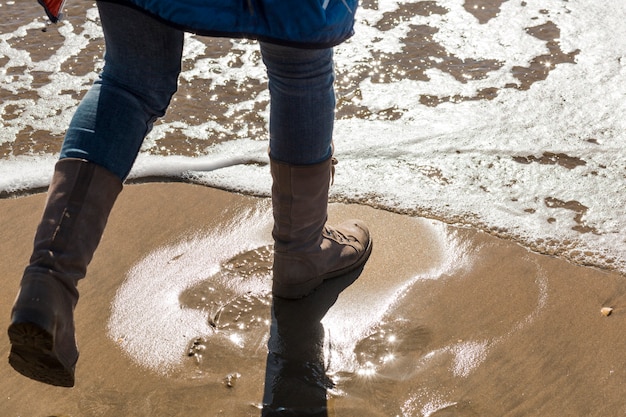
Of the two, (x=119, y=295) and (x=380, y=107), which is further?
(x=380, y=107)

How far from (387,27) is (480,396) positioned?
236cm

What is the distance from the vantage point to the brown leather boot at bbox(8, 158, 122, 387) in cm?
154

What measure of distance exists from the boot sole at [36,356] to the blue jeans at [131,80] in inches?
14.4

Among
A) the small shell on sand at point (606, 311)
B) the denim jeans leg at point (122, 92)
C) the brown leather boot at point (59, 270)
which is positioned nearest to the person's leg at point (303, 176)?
the denim jeans leg at point (122, 92)

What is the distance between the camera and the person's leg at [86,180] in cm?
156

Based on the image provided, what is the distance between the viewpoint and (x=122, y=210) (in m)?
2.56

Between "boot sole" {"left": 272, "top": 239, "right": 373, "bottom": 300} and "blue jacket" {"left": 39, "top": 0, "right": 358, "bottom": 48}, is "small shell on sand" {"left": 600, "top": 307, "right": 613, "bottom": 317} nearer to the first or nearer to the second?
"boot sole" {"left": 272, "top": 239, "right": 373, "bottom": 300}

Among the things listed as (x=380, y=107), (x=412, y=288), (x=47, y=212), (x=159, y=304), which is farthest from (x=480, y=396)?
(x=380, y=107)

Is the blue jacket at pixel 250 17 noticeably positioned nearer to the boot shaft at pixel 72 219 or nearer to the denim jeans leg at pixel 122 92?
the denim jeans leg at pixel 122 92

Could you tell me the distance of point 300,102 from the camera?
5.93 feet

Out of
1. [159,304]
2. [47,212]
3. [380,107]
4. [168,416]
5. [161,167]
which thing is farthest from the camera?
[380,107]

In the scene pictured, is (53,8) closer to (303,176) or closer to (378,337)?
(303,176)

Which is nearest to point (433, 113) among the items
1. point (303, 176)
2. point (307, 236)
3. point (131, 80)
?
point (307, 236)

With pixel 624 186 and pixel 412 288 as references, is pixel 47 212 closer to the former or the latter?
pixel 412 288
